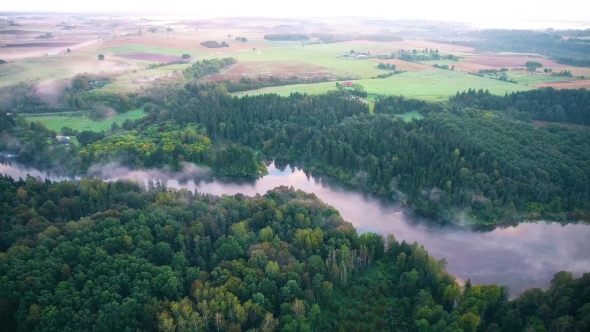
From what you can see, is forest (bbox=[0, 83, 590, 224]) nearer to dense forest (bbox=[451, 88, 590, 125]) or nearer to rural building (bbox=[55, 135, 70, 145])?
dense forest (bbox=[451, 88, 590, 125])

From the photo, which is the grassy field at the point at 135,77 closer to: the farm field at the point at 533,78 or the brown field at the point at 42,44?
the brown field at the point at 42,44

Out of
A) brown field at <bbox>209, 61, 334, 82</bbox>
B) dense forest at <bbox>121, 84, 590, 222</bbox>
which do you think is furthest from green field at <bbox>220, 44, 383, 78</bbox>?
dense forest at <bbox>121, 84, 590, 222</bbox>

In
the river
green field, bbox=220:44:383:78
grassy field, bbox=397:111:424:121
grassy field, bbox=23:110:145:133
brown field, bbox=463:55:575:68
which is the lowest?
the river

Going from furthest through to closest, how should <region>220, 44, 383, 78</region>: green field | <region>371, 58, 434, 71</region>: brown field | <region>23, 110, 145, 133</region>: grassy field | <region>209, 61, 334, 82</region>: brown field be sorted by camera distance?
<region>371, 58, 434, 71</region>: brown field, <region>220, 44, 383, 78</region>: green field, <region>209, 61, 334, 82</region>: brown field, <region>23, 110, 145, 133</region>: grassy field

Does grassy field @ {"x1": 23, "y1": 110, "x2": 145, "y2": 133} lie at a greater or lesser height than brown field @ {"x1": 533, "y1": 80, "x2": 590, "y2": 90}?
lesser

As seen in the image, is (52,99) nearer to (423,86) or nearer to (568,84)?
(423,86)

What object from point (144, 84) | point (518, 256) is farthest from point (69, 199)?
point (144, 84)

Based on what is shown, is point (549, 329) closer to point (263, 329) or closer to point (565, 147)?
point (263, 329)

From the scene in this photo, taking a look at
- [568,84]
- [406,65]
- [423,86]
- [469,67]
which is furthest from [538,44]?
[423,86]
